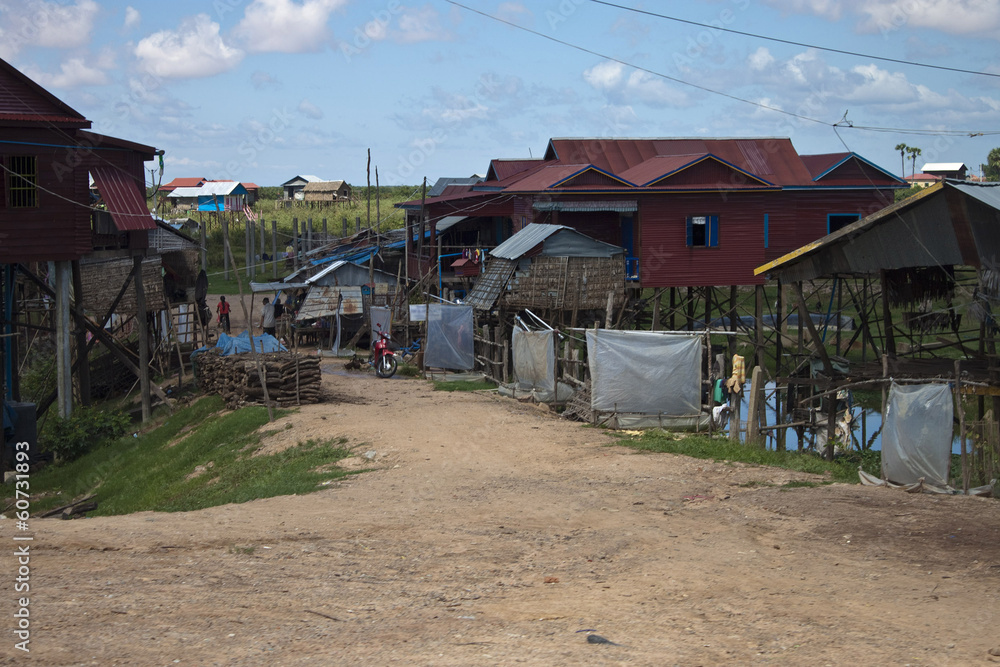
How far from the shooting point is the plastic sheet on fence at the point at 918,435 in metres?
11.9

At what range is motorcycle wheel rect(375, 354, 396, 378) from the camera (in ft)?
84.8

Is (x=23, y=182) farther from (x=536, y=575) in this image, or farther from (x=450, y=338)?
(x=536, y=575)

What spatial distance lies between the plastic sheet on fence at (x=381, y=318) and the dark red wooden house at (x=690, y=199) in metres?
2.11

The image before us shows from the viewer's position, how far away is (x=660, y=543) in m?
9.01

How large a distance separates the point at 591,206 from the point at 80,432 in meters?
16.8

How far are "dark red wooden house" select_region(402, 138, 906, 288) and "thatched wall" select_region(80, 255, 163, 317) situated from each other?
876 centimetres

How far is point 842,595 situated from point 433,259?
2962cm

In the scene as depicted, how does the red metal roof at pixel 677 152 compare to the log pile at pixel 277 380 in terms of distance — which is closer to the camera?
the log pile at pixel 277 380

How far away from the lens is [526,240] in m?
26.2

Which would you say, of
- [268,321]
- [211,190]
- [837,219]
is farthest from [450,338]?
[211,190]

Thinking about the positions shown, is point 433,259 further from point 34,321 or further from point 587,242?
point 34,321

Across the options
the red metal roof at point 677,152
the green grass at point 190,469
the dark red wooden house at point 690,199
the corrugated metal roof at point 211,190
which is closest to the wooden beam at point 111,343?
the green grass at point 190,469

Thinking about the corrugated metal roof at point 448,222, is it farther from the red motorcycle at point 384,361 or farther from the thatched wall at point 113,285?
the thatched wall at point 113,285

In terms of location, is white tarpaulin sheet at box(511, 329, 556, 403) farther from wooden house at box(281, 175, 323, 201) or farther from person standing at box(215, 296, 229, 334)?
wooden house at box(281, 175, 323, 201)
